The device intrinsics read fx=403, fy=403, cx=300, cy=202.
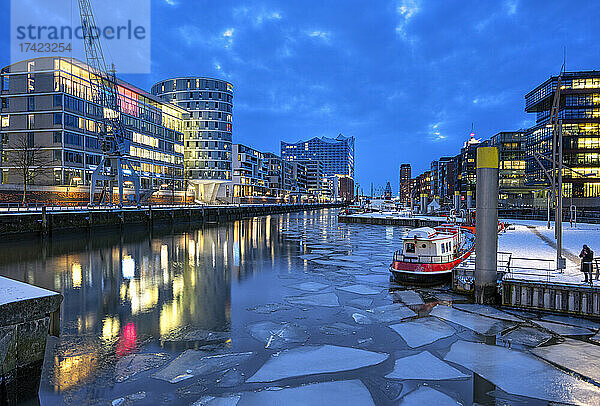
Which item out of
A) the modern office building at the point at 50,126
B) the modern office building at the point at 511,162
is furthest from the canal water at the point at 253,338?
the modern office building at the point at 511,162

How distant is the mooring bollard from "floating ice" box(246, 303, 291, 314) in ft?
30.2

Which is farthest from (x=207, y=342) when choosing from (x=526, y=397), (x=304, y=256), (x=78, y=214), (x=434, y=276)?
(x=78, y=214)

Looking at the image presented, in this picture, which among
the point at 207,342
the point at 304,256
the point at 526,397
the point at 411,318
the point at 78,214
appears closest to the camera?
the point at 526,397

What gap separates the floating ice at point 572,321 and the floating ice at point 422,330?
14.9ft

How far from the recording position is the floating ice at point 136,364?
453 inches

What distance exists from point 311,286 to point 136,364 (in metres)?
12.7

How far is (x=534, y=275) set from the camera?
19516 millimetres

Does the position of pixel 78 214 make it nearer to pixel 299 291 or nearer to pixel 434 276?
pixel 299 291

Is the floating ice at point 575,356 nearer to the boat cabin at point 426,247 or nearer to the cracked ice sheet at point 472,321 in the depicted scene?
the cracked ice sheet at point 472,321

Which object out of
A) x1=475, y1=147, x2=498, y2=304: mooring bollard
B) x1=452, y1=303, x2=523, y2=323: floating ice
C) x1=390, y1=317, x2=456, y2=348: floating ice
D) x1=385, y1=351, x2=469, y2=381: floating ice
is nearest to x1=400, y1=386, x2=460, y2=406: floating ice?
x1=385, y1=351, x2=469, y2=381: floating ice

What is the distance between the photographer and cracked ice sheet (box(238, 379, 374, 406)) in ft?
32.2

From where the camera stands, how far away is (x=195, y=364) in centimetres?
1219

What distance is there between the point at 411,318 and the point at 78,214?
156 feet

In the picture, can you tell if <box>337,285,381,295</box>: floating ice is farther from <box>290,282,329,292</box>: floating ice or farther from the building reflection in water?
the building reflection in water
